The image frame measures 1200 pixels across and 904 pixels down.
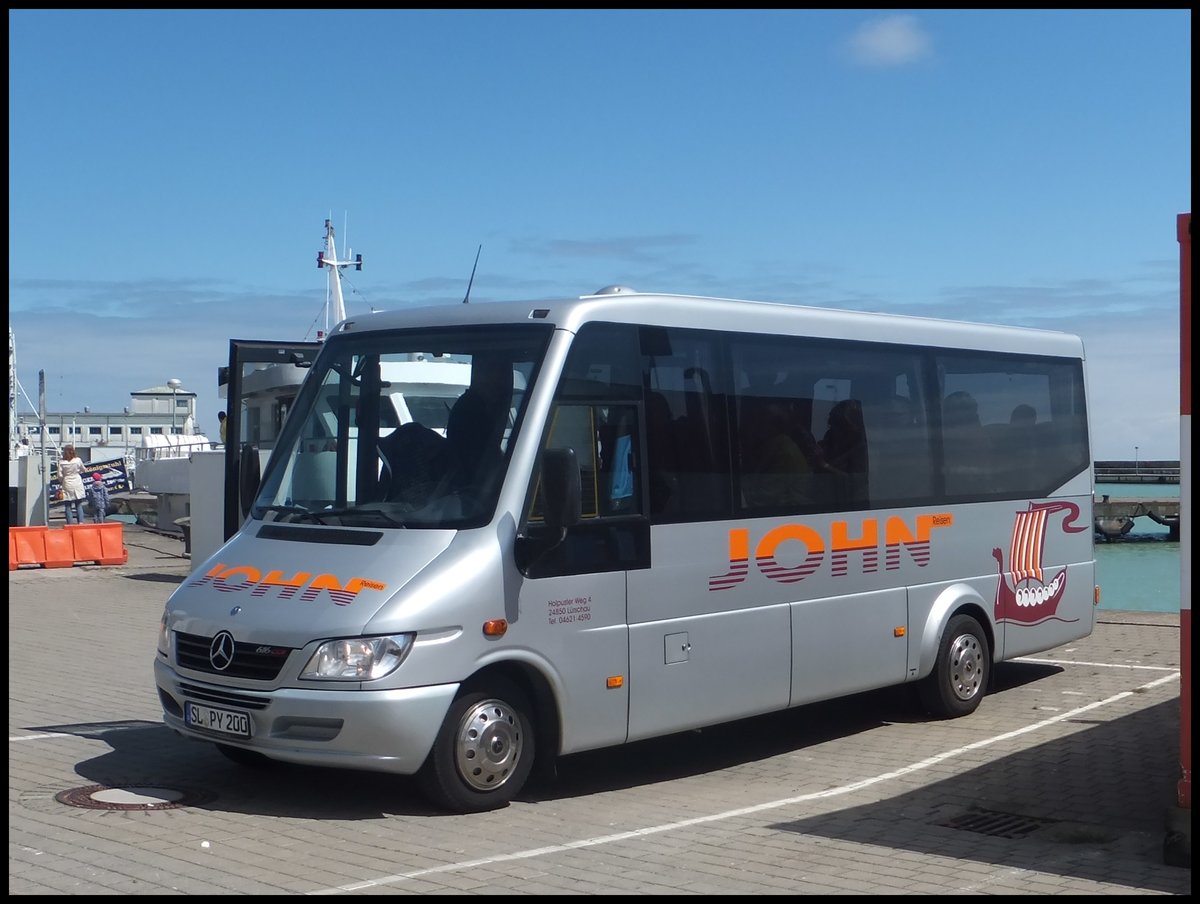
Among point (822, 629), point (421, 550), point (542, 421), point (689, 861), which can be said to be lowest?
point (689, 861)

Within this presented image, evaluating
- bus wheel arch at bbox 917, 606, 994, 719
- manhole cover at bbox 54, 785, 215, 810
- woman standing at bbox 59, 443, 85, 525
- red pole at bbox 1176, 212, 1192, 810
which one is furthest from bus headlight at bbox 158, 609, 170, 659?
woman standing at bbox 59, 443, 85, 525

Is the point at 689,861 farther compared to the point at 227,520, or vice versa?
the point at 227,520

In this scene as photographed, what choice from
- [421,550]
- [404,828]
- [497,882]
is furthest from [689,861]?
[421,550]

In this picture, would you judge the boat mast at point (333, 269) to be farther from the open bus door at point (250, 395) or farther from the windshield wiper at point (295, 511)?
the windshield wiper at point (295, 511)

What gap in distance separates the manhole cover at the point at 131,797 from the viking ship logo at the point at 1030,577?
260 inches

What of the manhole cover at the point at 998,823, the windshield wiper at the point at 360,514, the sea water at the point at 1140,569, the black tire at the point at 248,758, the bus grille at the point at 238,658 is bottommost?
the sea water at the point at 1140,569

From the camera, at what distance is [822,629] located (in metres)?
10.4

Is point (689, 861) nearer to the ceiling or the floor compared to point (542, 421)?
nearer to the floor

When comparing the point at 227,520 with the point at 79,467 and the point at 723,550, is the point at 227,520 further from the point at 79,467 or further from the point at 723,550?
the point at 79,467

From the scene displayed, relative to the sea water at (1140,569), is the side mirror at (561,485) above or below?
above

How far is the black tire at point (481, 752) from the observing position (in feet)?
26.5

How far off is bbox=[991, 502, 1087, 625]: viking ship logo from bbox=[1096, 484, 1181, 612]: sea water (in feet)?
104

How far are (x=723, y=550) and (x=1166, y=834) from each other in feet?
10.8

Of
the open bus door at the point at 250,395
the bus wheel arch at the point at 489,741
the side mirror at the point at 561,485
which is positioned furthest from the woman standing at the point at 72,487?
the side mirror at the point at 561,485
